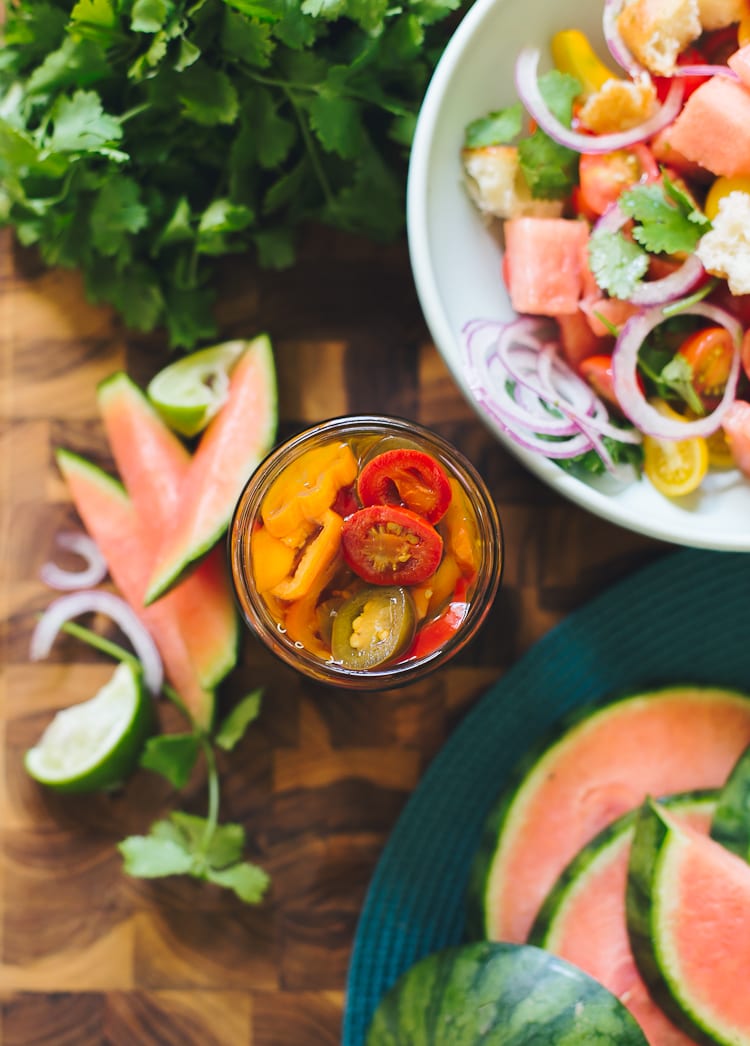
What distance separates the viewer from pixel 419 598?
113 cm

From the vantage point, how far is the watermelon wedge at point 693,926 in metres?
1.27

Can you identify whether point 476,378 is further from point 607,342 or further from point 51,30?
point 51,30

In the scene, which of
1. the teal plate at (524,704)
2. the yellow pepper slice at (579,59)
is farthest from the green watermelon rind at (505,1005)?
the yellow pepper slice at (579,59)

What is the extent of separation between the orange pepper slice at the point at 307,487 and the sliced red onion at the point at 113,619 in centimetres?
45

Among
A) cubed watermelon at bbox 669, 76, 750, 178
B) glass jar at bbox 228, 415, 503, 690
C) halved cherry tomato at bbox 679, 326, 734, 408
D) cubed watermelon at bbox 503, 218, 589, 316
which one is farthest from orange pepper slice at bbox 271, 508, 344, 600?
cubed watermelon at bbox 669, 76, 750, 178

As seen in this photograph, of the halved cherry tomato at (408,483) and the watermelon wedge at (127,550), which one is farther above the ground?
the halved cherry tomato at (408,483)

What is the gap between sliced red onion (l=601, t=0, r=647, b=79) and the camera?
3.80ft

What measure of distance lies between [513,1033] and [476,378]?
0.83 metres

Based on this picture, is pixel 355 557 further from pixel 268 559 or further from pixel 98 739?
pixel 98 739

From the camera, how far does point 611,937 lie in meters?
1.37

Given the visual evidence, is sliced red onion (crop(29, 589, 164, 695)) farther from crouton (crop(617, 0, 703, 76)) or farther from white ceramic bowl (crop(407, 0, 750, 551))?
crouton (crop(617, 0, 703, 76))

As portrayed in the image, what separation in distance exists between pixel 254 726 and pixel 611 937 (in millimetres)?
587

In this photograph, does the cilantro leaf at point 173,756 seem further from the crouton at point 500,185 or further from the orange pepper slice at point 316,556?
the crouton at point 500,185

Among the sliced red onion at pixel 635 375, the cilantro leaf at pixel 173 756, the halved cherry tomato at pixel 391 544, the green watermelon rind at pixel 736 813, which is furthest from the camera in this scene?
the cilantro leaf at pixel 173 756
